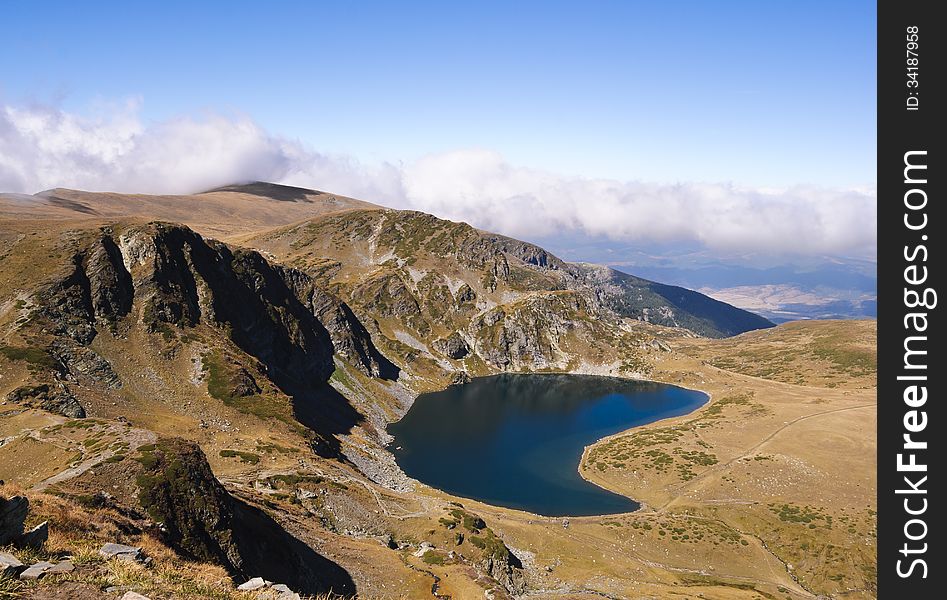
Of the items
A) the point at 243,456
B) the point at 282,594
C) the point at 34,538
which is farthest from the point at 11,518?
the point at 243,456

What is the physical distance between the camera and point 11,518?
18172 millimetres

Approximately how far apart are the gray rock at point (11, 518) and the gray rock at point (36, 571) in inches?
120

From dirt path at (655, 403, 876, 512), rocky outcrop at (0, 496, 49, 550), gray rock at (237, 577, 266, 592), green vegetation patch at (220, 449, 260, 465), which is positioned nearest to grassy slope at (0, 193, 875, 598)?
green vegetation patch at (220, 449, 260, 465)

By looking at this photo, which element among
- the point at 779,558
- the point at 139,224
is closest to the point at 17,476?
the point at 139,224

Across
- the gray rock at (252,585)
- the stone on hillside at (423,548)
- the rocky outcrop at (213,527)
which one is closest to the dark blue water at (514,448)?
the stone on hillside at (423,548)

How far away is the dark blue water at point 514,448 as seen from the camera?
109 m

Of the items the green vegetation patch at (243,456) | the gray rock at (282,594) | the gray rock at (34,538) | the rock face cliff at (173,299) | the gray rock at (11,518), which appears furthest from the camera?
the rock face cliff at (173,299)

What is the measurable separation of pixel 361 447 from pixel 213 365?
42.3 m

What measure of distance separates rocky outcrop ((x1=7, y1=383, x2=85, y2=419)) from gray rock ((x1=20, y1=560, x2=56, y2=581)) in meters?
75.0

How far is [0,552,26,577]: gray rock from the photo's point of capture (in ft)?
46.8

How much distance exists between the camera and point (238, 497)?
57.2 m

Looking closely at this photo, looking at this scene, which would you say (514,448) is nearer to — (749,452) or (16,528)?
(749,452)

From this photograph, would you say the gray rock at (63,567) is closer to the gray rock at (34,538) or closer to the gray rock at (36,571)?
the gray rock at (36,571)
